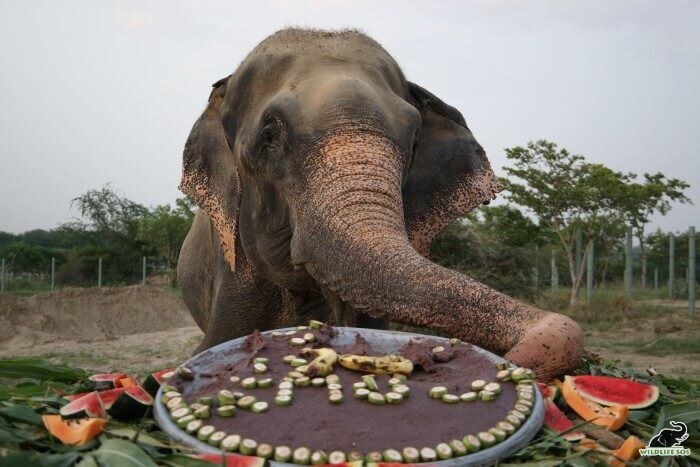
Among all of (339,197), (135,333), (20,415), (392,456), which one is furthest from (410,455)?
(135,333)

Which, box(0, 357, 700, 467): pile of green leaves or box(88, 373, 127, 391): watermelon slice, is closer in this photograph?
box(0, 357, 700, 467): pile of green leaves

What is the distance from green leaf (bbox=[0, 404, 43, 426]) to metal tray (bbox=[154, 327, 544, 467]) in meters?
0.32

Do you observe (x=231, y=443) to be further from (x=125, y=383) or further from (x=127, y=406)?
(x=125, y=383)

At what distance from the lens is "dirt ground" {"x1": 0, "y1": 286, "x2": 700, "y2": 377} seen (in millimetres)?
10883

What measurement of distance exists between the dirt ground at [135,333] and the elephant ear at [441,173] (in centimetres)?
542

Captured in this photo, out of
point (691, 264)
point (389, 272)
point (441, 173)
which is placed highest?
point (441, 173)

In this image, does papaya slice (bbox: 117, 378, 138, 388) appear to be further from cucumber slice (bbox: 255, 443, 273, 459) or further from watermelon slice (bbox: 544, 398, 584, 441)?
watermelon slice (bbox: 544, 398, 584, 441)

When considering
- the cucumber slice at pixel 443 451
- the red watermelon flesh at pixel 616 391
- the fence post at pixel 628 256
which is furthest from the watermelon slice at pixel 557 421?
the fence post at pixel 628 256

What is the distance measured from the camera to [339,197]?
3.42 m

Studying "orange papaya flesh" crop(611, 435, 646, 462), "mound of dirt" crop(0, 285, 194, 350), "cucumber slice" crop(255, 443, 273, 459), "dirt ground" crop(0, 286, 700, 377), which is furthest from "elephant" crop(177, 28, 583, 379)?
"mound of dirt" crop(0, 285, 194, 350)

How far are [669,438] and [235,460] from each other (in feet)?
4.16

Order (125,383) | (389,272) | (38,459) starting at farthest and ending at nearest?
(389,272) → (125,383) → (38,459)

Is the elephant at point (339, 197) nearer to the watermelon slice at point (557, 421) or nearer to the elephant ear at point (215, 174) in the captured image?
the elephant ear at point (215, 174)

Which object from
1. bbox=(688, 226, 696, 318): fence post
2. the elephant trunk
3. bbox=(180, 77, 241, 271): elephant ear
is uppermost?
bbox=(180, 77, 241, 271): elephant ear
